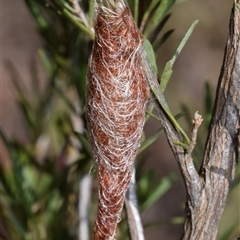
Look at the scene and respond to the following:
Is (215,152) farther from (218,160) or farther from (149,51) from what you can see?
(149,51)

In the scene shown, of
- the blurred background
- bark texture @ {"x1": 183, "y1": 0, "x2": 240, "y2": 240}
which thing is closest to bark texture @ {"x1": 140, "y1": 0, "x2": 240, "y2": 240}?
bark texture @ {"x1": 183, "y1": 0, "x2": 240, "y2": 240}

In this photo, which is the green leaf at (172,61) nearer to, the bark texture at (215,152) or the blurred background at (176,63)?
the bark texture at (215,152)

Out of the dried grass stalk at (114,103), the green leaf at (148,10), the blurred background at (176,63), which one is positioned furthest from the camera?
the blurred background at (176,63)

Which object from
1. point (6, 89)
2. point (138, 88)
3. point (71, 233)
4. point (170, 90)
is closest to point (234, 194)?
point (71, 233)

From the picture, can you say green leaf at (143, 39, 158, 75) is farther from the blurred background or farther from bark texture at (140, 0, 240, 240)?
the blurred background

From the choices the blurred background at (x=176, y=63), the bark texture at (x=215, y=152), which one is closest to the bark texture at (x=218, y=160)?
the bark texture at (x=215, y=152)

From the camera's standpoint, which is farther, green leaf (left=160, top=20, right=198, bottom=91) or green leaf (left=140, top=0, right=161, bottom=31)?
green leaf (left=140, top=0, right=161, bottom=31)

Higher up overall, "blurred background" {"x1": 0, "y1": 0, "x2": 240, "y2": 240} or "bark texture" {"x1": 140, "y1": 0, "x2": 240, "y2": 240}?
"bark texture" {"x1": 140, "y1": 0, "x2": 240, "y2": 240}
